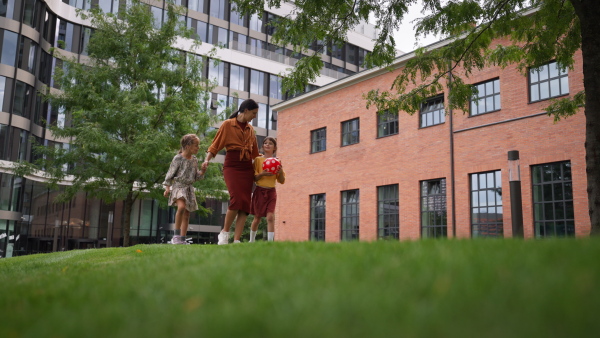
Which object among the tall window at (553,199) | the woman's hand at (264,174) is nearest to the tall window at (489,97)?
the tall window at (553,199)

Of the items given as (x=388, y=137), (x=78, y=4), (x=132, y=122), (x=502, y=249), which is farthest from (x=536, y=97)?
(x=78, y=4)

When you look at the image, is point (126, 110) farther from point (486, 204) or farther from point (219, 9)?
point (219, 9)

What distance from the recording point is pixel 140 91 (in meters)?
18.5

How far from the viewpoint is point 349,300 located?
2.23 m

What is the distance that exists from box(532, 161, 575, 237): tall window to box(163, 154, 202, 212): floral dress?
1210 cm

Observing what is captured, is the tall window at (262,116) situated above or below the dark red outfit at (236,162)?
above

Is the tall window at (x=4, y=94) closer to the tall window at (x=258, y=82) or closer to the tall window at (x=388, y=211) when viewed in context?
the tall window at (x=258, y=82)

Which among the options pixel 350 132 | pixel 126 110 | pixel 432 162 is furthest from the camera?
pixel 350 132

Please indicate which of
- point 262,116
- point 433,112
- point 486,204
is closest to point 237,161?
point 486,204

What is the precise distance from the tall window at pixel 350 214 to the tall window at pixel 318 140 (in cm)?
311

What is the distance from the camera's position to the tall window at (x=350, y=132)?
24984 mm

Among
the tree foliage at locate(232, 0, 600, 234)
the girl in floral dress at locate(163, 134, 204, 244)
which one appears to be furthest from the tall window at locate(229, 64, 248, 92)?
the girl in floral dress at locate(163, 134, 204, 244)

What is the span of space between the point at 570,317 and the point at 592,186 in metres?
7.07

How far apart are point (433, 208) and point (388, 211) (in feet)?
7.77
